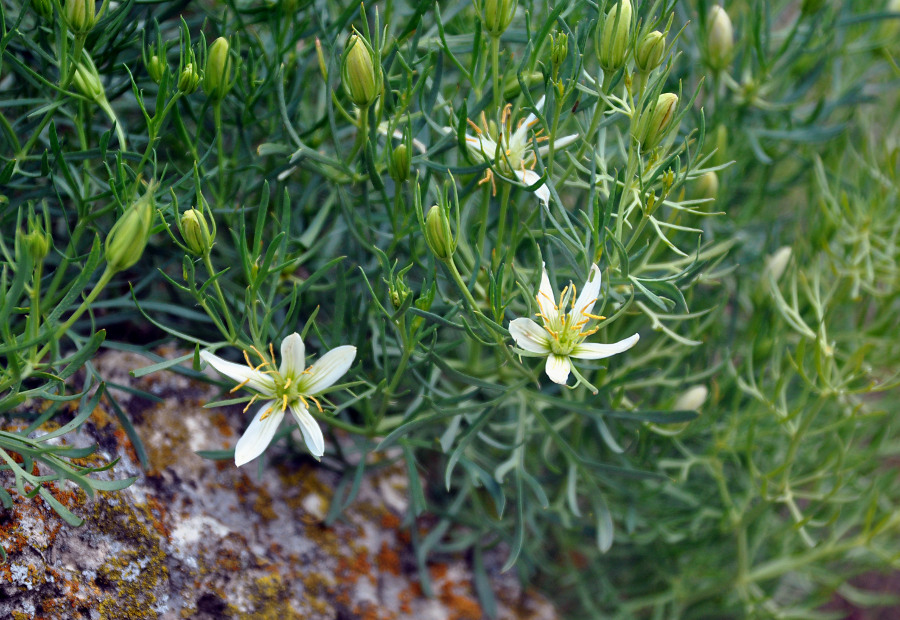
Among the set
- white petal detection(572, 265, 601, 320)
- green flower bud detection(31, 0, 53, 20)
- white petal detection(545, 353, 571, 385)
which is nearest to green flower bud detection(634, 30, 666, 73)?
white petal detection(572, 265, 601, 320)

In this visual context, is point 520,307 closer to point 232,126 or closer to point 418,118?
point 418,118

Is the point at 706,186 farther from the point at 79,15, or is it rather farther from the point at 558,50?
the point at 79,15

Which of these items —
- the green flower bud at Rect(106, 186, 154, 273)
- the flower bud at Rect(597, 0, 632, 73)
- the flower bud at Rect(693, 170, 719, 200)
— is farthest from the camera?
the flower bud at Rect(693, 170, 719, 200)

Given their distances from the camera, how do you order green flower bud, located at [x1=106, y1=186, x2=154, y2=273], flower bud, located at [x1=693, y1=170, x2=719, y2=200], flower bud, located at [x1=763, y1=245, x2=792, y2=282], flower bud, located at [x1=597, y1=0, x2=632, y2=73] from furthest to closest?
flower bud, located at [x1=763, y1=245, x2=792, y2=282]
flower bud, located at [x1=693, y1=170, x2=719, y2=200]
flower bud, located at [x1=597, y1=0, x2=632, y2=73]
green flower bud, located at [x1=106, y1=186, x2=154, y2=273]

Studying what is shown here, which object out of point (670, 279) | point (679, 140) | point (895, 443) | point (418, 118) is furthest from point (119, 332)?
point (895, 443)

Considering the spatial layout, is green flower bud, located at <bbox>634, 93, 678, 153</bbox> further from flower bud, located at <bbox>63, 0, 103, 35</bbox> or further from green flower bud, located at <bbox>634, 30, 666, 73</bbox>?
flower bud, located at <bbox>63, 0, 103, 35</bbox>

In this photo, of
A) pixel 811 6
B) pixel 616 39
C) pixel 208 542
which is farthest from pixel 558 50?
pixel 208 542
